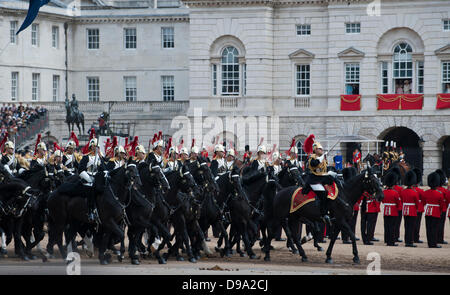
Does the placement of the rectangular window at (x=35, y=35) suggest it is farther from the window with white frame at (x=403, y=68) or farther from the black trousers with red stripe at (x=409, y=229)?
the black trousers with red stripe at (x=409, y=229)

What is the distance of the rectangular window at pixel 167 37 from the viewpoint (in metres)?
65.2

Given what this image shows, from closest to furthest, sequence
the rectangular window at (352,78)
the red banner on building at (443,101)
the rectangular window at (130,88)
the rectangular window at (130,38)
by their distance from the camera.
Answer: the red banner on building at (443,101) < the rectangular window at (352,78) < the rectangular window at (130,38) < the rectangular window at (130,88)

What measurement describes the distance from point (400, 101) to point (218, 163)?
27627 mm

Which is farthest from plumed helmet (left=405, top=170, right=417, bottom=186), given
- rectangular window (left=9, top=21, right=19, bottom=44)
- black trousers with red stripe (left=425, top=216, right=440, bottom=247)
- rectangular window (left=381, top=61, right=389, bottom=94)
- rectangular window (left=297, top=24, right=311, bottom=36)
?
rectangular window (left=9, top=21, right=19, bottom=44)

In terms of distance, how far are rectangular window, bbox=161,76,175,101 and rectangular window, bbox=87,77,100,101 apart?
4230mm

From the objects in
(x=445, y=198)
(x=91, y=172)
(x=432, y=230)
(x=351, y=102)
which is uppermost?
(x=351, y=102)

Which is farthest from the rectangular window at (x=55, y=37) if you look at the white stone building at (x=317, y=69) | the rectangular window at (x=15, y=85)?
the white stone building at (x=317, y=69)

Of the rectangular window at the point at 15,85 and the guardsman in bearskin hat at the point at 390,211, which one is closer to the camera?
the guardsman in bearskin hat at the point at 390,211

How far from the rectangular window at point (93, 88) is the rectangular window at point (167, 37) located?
500cm

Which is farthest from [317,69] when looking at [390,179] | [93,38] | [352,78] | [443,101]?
[390,179]

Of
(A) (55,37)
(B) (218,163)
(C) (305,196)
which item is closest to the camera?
(C) (305,196)

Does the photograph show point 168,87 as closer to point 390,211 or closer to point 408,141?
point 408,141

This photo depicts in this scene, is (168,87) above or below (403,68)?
below

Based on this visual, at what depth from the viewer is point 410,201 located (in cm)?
2722
